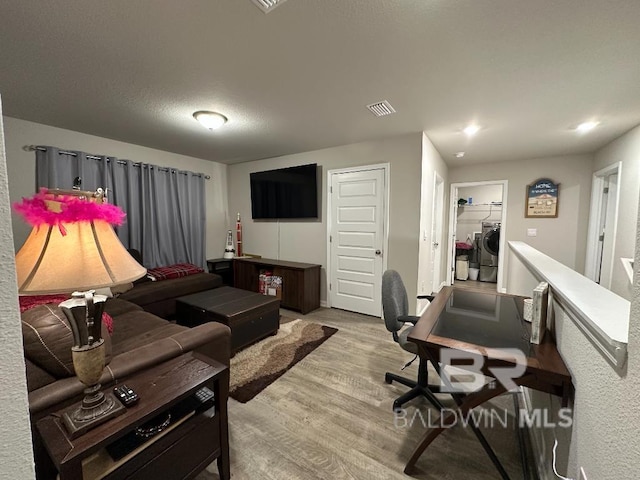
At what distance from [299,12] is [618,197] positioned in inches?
166

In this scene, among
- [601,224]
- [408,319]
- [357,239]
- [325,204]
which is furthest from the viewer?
[325,204]

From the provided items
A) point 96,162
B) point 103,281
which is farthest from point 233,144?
point 103,281

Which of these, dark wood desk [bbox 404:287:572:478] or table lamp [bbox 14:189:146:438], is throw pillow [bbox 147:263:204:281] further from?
dark wood desk [bbox 404:287:572:478]

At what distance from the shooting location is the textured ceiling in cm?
143

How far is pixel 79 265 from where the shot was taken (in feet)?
2.66

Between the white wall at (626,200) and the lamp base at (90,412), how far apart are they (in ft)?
14.5

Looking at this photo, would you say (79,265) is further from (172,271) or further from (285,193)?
(285,193)

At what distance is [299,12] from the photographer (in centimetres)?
143

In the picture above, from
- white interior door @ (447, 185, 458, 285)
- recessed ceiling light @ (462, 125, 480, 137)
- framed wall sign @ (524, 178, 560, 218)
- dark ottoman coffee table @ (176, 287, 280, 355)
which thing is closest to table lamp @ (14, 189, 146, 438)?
dark ottoman coffee table @ (176, 287, 280, 355)

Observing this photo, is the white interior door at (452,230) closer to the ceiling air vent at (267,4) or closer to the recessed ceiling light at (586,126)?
the recessed ceiling light at (586,126)

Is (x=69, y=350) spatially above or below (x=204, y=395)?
above

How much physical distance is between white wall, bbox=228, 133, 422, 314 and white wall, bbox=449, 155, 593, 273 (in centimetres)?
249

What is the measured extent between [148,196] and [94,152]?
0.80m

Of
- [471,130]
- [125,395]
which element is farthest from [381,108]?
[125,395]
